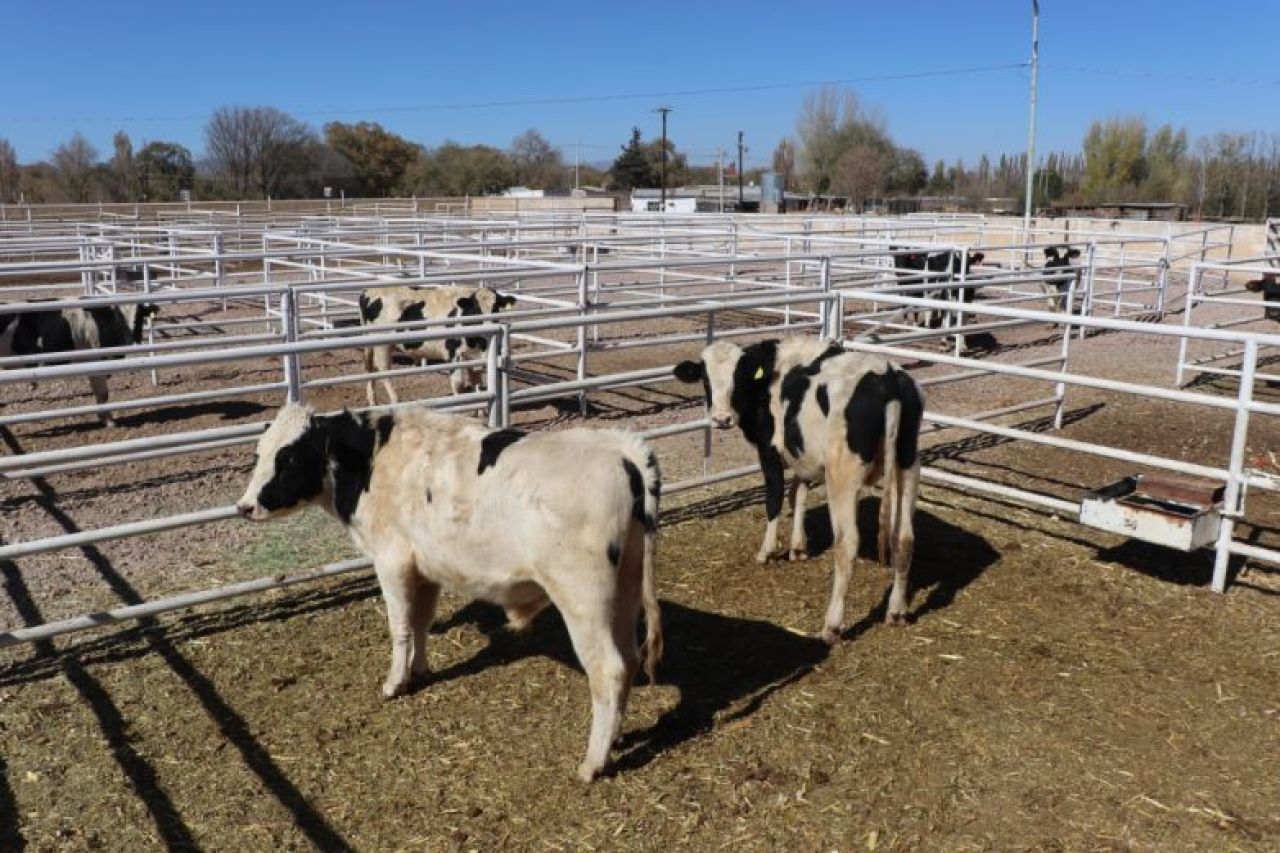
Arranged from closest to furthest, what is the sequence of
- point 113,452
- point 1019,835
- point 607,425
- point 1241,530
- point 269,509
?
point 1019,835 → point 269,509 → point 113,452 → point 1241,530 → point 607,425

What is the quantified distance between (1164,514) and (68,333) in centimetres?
934

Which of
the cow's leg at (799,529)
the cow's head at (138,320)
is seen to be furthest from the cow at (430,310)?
the cow's leg at (799,529)

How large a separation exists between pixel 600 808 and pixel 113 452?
2736 millimetres

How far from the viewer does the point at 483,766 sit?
3670 millimetres

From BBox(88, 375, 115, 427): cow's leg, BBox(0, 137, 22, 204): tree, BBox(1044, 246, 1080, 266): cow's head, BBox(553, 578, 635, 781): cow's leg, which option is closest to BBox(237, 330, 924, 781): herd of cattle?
BBox(553, 578, 635, 781): cow's leg

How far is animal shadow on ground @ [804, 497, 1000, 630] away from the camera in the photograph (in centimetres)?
517

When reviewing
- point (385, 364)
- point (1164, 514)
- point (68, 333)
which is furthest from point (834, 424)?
point (68, 333)

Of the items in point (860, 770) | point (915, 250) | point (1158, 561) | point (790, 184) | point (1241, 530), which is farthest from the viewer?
point (790, 184)

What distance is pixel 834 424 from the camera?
4898 mm

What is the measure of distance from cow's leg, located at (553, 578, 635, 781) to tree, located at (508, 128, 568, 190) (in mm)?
74779

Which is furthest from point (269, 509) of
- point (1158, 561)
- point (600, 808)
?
point (1158, 561)

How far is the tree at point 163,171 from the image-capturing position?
6000 centimetres

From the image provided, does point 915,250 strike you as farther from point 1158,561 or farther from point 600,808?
point 600,808

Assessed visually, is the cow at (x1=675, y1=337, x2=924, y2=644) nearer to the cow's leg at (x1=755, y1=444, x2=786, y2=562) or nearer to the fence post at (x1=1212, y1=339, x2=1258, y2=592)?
the cow's leg at (x1=755, y1=444, x2=786, y2=562)
